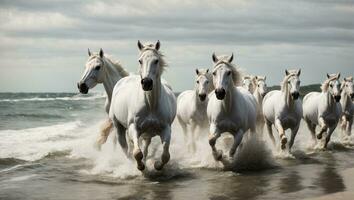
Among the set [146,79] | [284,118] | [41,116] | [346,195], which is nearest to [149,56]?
[146,79]

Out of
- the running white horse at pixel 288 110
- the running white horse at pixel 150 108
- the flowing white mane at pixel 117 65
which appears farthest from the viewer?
the running white horse at pixel 288 110

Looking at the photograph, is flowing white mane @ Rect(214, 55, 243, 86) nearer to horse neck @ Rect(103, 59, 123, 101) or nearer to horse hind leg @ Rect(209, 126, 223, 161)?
horse hind leg @ Rect(209, 126, 223, 161)

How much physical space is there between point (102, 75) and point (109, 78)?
354 mm

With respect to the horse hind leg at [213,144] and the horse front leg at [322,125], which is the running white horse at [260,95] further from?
the horse hind leg at [213,144]

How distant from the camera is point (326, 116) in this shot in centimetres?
1566

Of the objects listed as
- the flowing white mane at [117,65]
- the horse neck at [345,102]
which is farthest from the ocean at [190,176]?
the horse neck at [345,102]

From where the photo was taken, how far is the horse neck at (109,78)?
11.4m

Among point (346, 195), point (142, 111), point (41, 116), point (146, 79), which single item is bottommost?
point (41, 116)

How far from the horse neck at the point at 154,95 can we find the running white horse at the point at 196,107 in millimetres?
2612

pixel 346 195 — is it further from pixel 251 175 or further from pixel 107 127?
pixel 107 127

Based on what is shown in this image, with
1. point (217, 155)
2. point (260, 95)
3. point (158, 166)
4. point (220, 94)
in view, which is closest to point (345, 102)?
point (260, 95)

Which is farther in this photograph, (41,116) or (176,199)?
(41,116)

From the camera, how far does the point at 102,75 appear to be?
36.7 feet

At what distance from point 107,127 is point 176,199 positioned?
191 inches
